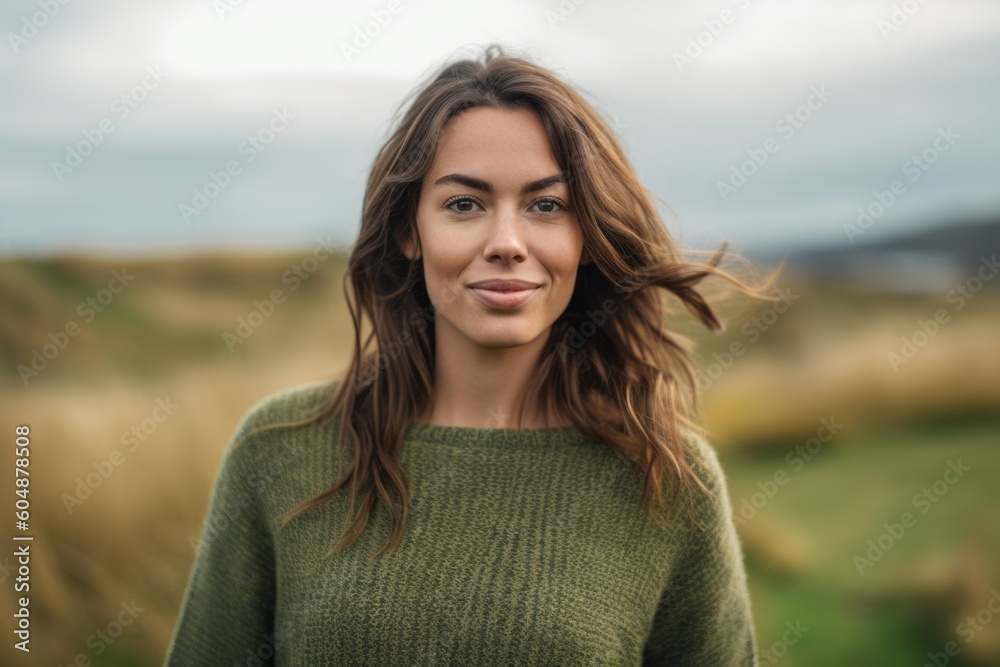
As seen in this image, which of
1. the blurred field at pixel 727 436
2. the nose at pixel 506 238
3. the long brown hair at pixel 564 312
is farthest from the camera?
the blurred field at pixel 727 436

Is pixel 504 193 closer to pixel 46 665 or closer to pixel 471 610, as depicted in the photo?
pixel 471 610

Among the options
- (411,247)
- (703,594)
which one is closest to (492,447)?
(411,247)

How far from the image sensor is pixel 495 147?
1.89 metres

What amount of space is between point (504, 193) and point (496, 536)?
720 millimetres

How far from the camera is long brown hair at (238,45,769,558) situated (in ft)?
6.40

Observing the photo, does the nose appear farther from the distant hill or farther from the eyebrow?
the distant hill

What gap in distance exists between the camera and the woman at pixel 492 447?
1868mm

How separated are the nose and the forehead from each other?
8cm

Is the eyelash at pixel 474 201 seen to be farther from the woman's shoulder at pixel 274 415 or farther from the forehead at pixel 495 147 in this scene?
the woman's shoulder at pixel 274 415

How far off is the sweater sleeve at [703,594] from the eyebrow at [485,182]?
0.70 m

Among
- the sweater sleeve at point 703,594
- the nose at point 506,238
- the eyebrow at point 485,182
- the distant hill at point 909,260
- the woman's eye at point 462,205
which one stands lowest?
the sweater sleeve at point 703,594

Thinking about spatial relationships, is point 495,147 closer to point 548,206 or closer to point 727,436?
point 548,206

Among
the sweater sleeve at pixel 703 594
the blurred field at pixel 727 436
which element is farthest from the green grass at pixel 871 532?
the sweater sleeve at pixel 703 594

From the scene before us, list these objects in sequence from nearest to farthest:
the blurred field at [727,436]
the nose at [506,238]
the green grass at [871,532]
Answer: the nose at [506,238], the blurred field at [727,436], the green grass at [871,532]
